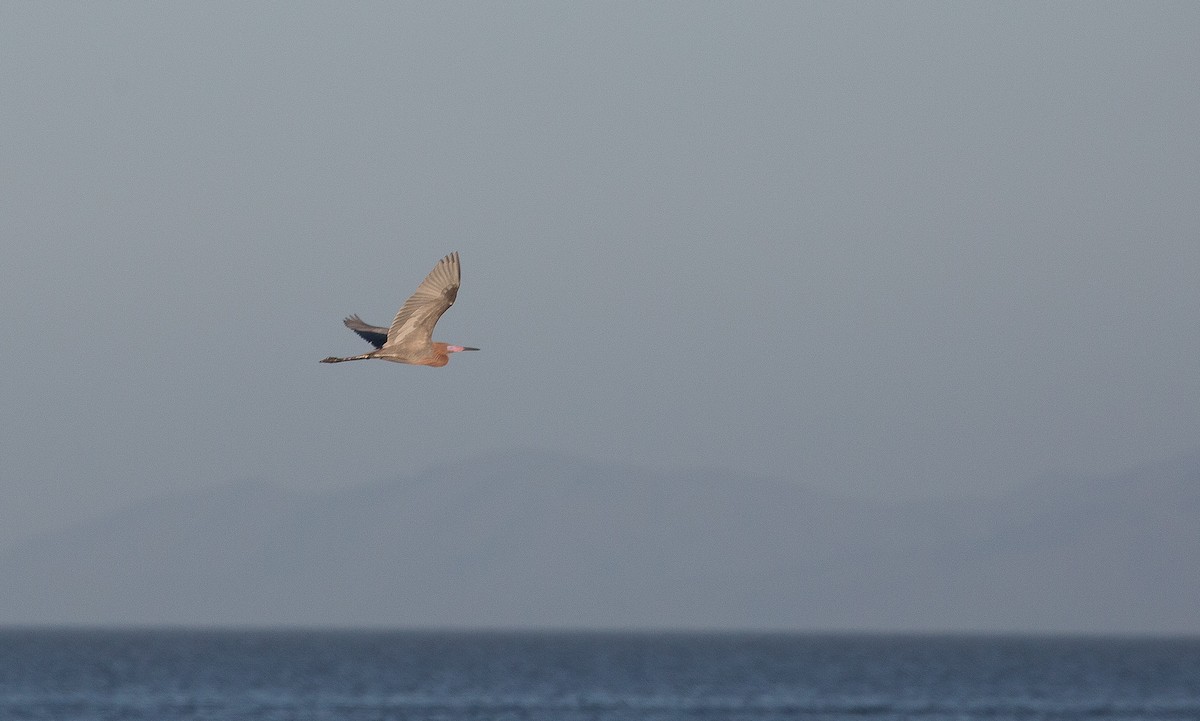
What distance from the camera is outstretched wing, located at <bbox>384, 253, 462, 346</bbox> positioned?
36.3 meters

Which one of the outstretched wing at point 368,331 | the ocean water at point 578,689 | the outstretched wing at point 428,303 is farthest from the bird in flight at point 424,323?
the ocean water at point 578,689

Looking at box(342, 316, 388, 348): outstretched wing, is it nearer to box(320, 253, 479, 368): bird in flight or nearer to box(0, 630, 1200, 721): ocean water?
box(320, 253, 479, 368): bird in flight

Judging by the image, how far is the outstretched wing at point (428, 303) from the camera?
3634 centimetres

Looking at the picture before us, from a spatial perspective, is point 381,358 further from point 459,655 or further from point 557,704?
point 459,655

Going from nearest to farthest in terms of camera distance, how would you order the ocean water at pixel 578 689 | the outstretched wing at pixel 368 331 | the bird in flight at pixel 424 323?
the bird in flight at pixel 424 323 < the outstretched wing at pixel 368 331 < the ocean water at pixel 578 689

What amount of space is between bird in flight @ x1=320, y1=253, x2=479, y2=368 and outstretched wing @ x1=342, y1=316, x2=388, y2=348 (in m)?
2.27

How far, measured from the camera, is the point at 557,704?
95.6m

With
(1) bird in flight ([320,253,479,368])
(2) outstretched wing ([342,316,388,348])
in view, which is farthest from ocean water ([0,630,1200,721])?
(1) bird in flight ([320,253,479,368])

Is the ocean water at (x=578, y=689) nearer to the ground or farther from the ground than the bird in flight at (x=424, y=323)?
nearer to the ground

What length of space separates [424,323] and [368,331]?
4.49 m

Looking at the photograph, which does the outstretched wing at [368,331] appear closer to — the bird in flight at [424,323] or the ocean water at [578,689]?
the bird in flight at [424,323]

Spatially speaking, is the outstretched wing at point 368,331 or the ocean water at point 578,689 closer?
the outstretched wing at point 368,331

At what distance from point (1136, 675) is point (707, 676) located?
36900mm

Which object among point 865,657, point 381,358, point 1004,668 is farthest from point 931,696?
point 865,657
